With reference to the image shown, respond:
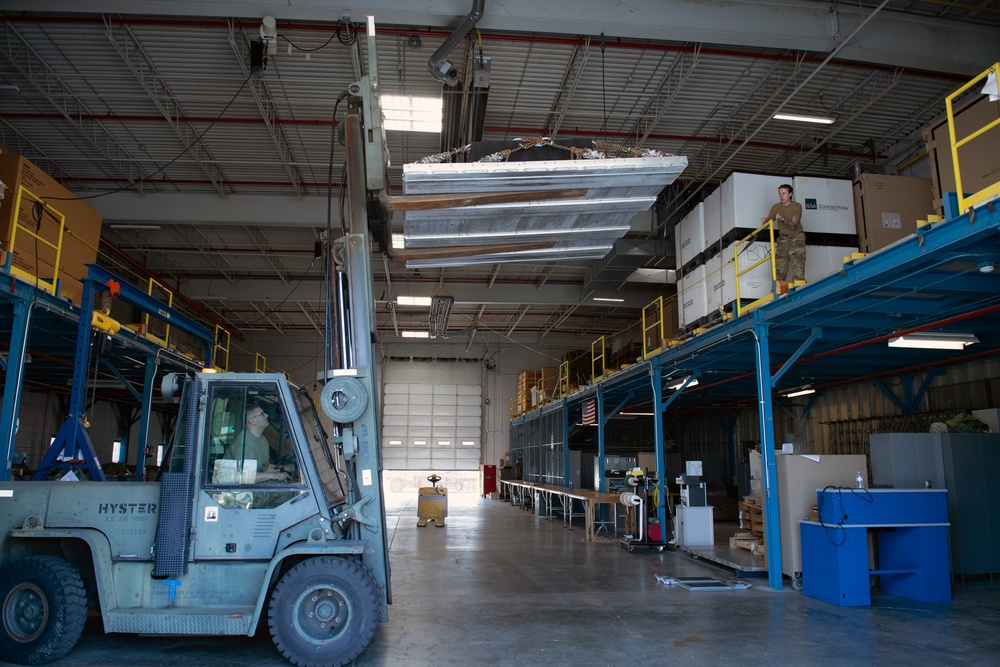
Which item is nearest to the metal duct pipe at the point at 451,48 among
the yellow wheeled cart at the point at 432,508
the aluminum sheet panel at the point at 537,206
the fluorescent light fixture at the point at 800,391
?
the aluminum sheet panel at the point at 537,206

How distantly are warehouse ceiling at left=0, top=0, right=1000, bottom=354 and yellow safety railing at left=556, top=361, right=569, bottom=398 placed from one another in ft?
15.0

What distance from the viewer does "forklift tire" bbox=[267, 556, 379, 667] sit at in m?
5.86

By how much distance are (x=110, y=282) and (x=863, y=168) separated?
15919 millimetres

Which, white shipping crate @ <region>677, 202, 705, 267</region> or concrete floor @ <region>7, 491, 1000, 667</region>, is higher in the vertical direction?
white shipping crate @ <region>677, 202, 705, 267</region>

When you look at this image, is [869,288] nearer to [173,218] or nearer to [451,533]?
[451,533]

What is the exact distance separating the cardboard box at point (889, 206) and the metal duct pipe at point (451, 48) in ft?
22.4

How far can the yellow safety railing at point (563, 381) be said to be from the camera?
22672 mm

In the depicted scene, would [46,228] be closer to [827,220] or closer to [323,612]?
[323,612]

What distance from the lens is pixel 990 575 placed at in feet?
35.1

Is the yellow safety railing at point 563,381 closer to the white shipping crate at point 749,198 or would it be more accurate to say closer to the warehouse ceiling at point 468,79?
the warehouse ceiling at point 468,79

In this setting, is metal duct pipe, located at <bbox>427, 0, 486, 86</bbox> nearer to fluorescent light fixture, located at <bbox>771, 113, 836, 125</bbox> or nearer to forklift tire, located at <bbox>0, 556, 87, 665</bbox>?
fluorescent light fixture, located at <bbox>771, 113, 836, 125</bbox>

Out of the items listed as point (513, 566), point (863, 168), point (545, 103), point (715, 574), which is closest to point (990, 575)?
point (715, 574)

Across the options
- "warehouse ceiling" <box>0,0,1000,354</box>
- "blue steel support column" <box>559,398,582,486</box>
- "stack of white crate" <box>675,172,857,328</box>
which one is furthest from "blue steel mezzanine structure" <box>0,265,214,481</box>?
"blue steel support column" <box>559,398,582,486</box>

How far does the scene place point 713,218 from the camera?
Answer: 1248 cm
